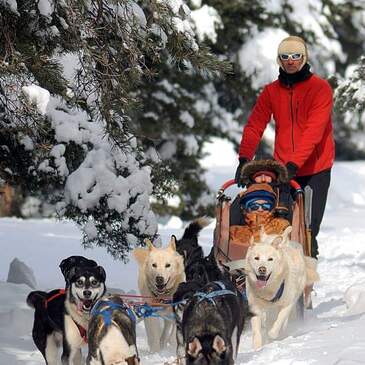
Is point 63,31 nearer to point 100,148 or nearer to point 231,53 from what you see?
point 100,148

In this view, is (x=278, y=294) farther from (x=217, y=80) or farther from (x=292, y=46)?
(x=217, y=80)

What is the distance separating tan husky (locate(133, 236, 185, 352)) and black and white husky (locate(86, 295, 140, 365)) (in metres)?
1.30

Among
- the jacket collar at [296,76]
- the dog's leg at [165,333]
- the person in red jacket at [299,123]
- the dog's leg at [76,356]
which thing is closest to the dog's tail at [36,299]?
the dog's leg at [76,356]

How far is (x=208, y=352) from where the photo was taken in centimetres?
550

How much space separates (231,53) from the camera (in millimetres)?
17125

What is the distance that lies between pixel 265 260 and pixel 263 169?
1329mm

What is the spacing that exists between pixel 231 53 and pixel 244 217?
9.41 meters

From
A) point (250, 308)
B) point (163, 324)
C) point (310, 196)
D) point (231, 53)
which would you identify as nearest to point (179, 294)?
point (250, 308)

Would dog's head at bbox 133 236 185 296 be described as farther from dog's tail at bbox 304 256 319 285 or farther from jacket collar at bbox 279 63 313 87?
jacket collar at bbox 279 63 313 87

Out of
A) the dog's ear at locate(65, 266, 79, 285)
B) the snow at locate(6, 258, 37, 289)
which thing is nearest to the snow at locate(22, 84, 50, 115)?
the dog's ear at locate(65, 266, 79, 285)

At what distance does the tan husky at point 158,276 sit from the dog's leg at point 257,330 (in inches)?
25.2

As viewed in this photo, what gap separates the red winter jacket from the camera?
808 cm

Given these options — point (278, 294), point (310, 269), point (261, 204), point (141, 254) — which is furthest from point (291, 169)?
point (141, 254)

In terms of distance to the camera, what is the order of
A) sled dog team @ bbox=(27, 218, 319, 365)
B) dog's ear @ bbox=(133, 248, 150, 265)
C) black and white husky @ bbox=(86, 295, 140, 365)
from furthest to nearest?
dog's ear @ bbox=(133, 248, 150, 265) → sled dog team @ bbox=(27, 218, 319, 365) → black and white husky @ bbox=(86, 295, 140, 365)
